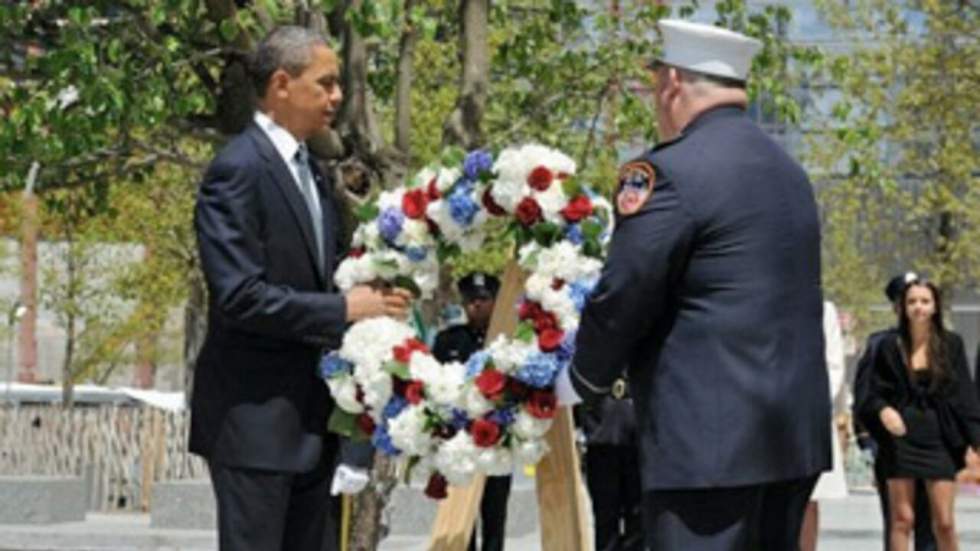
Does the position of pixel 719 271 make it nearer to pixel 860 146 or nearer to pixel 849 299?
pixel 860 146

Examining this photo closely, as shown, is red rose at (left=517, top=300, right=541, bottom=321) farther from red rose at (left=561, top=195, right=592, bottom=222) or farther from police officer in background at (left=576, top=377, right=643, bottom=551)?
police officer in background at (left=576, top=377, right=643, bottom=551)

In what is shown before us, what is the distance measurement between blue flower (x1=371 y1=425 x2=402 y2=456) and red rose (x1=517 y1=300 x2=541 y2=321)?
70 centimetres

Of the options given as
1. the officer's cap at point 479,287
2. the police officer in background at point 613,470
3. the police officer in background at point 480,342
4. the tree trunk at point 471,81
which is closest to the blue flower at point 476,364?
the tree trunk at point 471,81

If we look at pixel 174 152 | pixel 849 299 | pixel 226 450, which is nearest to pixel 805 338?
pixel 226 450

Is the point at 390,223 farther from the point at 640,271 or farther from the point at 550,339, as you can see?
the point at 640,271

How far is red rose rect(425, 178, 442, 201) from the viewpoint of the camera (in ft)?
31.4

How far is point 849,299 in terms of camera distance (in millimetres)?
65125

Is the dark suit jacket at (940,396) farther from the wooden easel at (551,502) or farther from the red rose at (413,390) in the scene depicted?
the red rose at (413,390)

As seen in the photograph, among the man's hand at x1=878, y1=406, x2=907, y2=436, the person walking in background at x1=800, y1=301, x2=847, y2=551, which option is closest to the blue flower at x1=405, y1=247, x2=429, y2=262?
the person walking in background at x1=800, y1=301, x2=847, y2=551

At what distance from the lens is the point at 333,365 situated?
8.08 m

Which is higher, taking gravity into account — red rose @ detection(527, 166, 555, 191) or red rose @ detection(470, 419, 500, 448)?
red rose @ detection(527, 166, 555, 191)

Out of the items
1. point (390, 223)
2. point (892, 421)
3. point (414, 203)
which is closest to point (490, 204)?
point (414, 203)

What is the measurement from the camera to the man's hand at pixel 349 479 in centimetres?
810

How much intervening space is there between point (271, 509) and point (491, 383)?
1.82 meters
